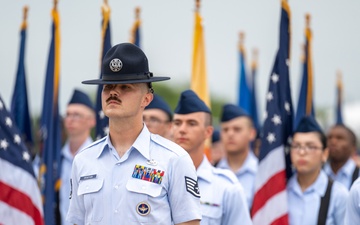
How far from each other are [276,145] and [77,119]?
12.1 feet

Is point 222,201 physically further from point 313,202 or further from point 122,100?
point 122,100

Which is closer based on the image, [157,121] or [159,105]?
[157,121]

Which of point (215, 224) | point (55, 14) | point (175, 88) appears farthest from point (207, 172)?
point (175, 88)

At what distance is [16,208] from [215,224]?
169cm

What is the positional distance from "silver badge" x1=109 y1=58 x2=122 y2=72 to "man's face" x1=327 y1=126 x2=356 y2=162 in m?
7.67

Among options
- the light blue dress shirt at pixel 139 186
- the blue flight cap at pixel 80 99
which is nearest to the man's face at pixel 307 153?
the light blue dress shirt at pixel 139 186

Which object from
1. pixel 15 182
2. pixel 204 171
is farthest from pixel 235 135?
pixel 15 182

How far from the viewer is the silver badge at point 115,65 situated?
4.95 metres

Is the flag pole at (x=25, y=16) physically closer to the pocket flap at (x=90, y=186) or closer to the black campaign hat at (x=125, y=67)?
the black campaign hat at (x=125, y=67)

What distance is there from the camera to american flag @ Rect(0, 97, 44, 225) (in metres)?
7.24

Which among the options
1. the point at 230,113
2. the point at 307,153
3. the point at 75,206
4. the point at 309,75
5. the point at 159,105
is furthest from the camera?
the point at 230,113

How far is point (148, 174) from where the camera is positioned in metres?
4.93

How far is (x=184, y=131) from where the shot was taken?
7.71 metres

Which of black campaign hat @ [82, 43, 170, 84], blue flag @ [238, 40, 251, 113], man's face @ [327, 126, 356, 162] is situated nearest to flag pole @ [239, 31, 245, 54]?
blue flag @ [238, 40, 251, 113]
